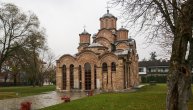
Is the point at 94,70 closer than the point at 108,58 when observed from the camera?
No

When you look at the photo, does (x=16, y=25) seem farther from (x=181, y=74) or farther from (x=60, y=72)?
(x=181, y=74)

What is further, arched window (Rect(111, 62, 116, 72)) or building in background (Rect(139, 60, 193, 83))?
building in background (Rect(139, 60, 193, 83))

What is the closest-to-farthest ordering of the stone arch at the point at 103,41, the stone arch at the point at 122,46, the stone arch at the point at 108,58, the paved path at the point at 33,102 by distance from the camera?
the paved path at the point at 33,102 → the stone arch at the point at 108,58 → the stone arch at the point at 103,41 → the stone arch at the point at 122,46

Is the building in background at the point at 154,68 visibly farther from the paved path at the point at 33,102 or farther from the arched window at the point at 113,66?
the paved path at the point at 33,102

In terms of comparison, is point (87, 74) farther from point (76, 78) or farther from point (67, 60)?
point (67, 60)

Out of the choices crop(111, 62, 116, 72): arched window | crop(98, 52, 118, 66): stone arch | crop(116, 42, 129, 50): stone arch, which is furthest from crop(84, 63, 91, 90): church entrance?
crop(116, 42, 129, 50): stone arch

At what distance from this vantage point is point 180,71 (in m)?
10.7

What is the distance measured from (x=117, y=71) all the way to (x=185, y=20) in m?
34.4

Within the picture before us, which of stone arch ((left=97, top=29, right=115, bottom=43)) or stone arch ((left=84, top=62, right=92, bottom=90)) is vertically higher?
stone arch ((left=97, top=29, right=115, bottom=43))

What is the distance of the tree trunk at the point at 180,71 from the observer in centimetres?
1045

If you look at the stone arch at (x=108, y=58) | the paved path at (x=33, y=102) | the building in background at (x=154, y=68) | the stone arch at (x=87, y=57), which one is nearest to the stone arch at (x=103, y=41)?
the stone arch at (x=87, y=57)

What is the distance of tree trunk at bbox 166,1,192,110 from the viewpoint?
10.4m

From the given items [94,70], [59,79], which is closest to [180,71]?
[94,70]

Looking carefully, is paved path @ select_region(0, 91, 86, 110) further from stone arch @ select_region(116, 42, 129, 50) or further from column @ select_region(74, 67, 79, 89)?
stone arch @ select_region(116, 42, 129, 50)
